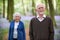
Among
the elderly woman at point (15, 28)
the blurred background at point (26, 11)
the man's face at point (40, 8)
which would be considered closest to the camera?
the man's face at point (40, 8)

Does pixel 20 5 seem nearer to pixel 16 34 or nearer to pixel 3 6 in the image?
pixel 3 6

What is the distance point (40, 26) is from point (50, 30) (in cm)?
19

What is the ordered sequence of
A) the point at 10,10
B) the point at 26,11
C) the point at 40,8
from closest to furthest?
1. the point at 40,8
2. the point at 26,11
3. the point at 10,10

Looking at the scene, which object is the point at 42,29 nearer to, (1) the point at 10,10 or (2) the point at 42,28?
(2) the point at 42,28

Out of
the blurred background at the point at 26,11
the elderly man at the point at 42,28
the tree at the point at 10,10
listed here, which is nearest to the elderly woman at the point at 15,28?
the blurred background at the point at 26,11

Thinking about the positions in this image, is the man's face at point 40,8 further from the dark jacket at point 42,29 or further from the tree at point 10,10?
the tree at point 10,10

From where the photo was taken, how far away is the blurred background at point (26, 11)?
247 inches

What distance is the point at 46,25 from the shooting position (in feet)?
10.2

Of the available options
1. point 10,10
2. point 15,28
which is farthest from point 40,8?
point 10,10

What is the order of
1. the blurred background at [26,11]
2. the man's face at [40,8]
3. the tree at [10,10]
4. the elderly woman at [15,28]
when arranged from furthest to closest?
the tree at [10,10], the blurred background at [26,11], the elderly woman at [15,28], the man's face at [40,8]

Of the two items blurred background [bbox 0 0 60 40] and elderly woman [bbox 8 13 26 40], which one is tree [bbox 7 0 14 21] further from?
elderly woman [bbox 8 13 26 40]

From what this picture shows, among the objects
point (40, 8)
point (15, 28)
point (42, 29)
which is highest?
point (40, 8)

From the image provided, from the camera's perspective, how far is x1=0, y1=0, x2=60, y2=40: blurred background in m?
6.28

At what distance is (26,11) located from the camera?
6.32 m
